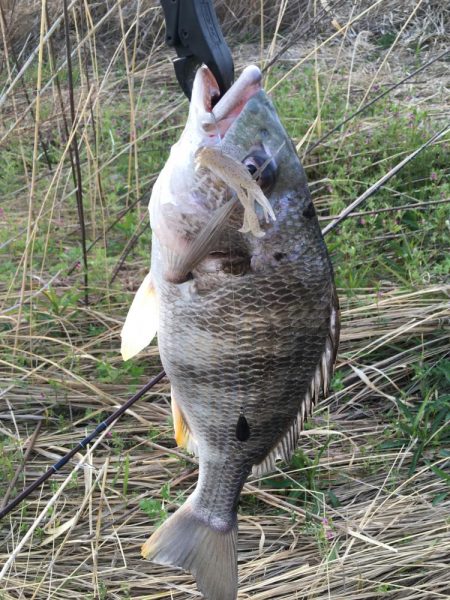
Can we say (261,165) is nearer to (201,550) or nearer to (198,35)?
(198,35)

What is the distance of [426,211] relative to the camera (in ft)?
13.6

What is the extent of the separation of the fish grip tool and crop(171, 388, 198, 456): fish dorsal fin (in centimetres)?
85

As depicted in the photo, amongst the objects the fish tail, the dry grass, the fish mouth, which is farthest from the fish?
the dry grass

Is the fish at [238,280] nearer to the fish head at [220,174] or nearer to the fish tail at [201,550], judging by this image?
the fish head at [220,174]

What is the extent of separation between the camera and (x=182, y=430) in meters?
1.96

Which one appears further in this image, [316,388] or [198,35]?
[316,388]

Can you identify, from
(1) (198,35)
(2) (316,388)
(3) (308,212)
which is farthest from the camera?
(2) (316,388)

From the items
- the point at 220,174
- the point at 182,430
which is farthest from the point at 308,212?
the point at 182,430

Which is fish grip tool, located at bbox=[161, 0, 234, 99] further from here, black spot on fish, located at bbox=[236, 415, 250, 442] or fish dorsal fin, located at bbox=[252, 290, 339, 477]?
black spot on fish, located at bbox=[236, 415, 250, 442]

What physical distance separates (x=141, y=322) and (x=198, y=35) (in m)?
0.70

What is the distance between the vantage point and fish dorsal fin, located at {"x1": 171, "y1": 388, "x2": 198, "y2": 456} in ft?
6.28

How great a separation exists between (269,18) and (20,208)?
13.9ft

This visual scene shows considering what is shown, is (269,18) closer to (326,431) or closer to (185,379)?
(326,431)

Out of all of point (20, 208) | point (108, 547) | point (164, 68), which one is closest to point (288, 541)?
point (108, 547)
